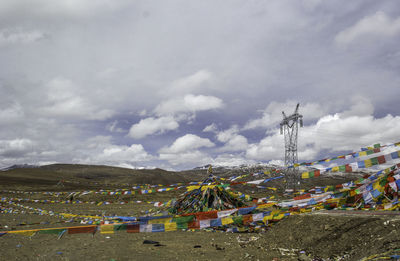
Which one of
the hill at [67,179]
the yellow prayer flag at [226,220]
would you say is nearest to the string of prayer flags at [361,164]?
the yellow prayer flag at [226,220]

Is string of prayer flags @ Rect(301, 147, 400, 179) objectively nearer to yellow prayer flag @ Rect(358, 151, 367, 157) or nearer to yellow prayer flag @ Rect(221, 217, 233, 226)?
yellow prayer flag @ Rect(358, 151, 367, 157)

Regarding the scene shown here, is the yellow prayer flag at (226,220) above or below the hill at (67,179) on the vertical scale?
above

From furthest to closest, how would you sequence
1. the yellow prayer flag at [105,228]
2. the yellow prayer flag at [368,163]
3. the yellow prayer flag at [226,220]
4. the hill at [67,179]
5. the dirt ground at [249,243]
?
1. the hill at [67,179]
2. the yellow prayer flag at [226,220]
3. the yellow prayer flag at [368,163]
4. the yellow prayer flag at [105,228]
5. the dirt ground at [249,243]

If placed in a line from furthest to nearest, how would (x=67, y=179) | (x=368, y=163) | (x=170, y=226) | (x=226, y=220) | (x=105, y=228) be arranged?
1. (x=67, y=179)
2. (x=226, y=220)
3. (x=170, y=226)
4. (x=368, y=163)
5. (x=105, y=228)

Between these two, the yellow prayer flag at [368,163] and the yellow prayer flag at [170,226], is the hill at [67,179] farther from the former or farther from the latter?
the yellow prayer flag at [368,163]

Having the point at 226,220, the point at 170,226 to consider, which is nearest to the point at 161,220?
the point at 170,226

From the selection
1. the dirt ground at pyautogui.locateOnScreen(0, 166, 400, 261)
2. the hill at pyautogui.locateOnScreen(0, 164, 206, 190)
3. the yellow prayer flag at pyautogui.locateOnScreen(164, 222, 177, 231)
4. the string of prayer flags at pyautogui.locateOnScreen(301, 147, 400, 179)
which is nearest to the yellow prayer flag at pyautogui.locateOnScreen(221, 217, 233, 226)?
the dirt ground at pyautogui.locateOnScreen(0, 166, 400, 261)

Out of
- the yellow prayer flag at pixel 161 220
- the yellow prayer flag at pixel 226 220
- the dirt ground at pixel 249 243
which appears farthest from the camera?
the yellow prayer flag at pixel 226 220

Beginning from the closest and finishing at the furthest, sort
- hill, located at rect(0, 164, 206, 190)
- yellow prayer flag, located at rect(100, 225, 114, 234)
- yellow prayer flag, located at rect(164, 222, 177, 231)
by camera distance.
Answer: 1. yellow prayer flag, located at rect(100, 225, 114, 234)
2. yellow prayer flag, located at rect(164, 222, 177, 231)
3. hill, located at rect(0, 164, 206, 190)

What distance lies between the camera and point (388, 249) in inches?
185

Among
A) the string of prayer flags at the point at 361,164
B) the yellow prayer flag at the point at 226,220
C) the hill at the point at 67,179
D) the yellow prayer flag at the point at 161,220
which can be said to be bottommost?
the hill at the point at 67,179

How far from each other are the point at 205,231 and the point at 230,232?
1.06 m

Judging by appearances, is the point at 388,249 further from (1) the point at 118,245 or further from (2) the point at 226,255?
(1) the point at 118,245

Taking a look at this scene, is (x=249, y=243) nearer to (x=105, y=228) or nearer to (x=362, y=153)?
(x=362, y=153)
